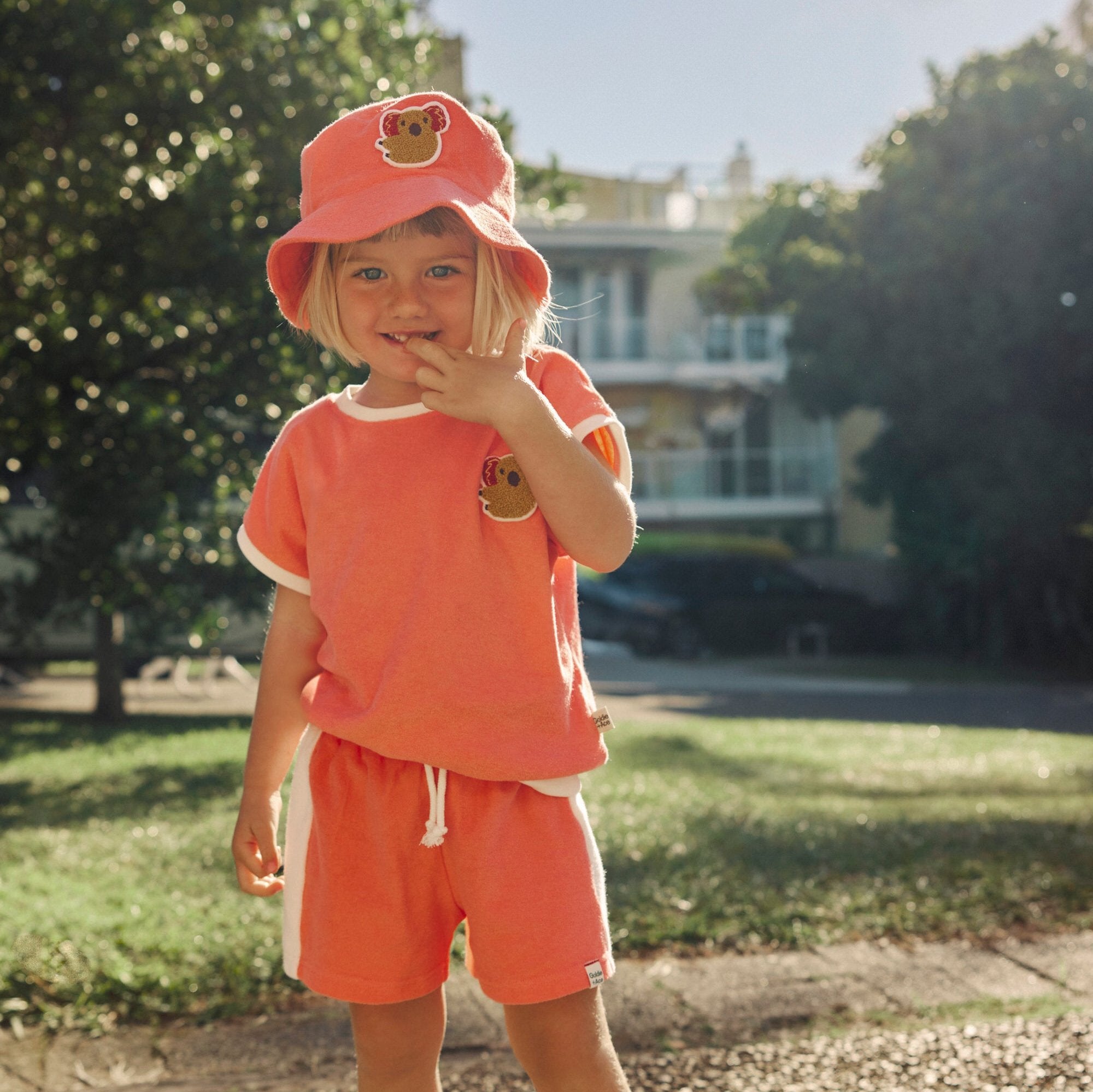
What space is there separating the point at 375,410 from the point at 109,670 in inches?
342

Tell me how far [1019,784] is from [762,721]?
3655mm

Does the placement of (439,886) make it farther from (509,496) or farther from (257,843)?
(509,496)

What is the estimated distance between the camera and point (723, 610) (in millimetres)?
20719

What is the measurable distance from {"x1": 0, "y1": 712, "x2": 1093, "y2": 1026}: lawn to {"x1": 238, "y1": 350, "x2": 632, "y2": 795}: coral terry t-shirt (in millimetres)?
1673

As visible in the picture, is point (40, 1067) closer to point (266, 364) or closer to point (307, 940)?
point (307, 940)

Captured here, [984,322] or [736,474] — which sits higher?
[984,322]

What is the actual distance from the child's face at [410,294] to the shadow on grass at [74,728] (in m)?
6.78

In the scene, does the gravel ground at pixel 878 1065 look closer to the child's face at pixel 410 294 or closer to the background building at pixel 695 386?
the child's face at pixel 410 294

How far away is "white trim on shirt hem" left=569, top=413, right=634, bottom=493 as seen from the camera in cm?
192

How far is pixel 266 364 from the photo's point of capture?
24.0ft

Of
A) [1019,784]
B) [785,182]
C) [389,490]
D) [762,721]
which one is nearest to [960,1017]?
[389,490]

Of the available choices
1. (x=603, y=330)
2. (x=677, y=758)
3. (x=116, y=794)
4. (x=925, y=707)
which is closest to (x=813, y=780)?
(x=677, y=758)

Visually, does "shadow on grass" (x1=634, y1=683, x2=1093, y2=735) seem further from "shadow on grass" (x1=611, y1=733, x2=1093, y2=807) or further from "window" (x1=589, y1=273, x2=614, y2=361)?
"window" (x1=589, y1=273, x2=614, y2=361)

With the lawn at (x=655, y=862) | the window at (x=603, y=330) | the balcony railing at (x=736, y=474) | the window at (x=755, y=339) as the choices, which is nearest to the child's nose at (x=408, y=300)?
the lawn at (x=655, y=862)
